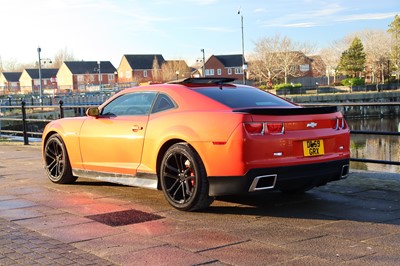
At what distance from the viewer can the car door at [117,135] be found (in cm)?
616

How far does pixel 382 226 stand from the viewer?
4.75m

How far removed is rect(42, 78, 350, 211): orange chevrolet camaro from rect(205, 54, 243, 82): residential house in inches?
3792

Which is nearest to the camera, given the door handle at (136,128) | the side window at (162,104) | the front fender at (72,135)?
the side window at (162,104)

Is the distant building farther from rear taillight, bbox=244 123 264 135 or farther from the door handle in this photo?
rear taillight, bbox=244 123 264 135

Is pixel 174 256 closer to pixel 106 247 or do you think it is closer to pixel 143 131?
pixel 106 247

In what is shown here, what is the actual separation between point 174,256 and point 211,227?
93cm

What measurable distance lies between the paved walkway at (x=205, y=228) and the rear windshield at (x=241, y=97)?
118 cm

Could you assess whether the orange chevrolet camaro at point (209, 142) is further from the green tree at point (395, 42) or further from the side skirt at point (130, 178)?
the green tree at point (395, 42)

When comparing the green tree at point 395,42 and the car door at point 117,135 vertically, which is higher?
the green tree at point 395,42

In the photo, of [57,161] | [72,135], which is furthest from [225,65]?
[72,135]

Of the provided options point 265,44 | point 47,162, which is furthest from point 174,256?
point 265,44

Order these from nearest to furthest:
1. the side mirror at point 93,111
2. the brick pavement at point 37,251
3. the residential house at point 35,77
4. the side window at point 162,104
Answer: the brick pavement at point 37,251 < the side window at point 162,104 < the side mirror at point 93,111 < the residential house at point 35,77

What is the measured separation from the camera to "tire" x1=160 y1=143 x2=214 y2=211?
5.28m

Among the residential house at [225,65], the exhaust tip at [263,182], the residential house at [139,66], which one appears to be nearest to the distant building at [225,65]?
the residential house at [225,65]
